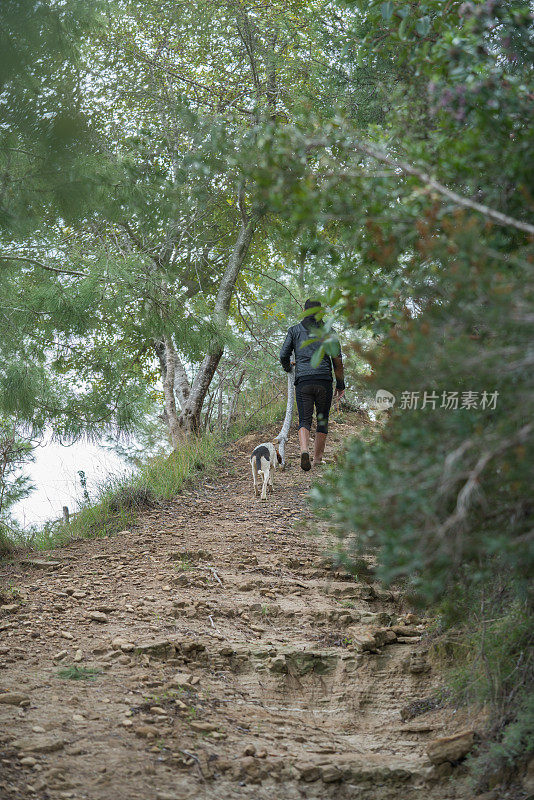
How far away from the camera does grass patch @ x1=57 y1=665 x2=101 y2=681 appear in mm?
3467

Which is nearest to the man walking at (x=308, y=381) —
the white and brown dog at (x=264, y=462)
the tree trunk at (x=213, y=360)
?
the white and brown dog at (x=264, y=462)

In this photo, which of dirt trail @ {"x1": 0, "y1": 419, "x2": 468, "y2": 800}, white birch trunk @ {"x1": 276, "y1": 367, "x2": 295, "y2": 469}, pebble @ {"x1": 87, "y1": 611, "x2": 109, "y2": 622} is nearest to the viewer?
dirt trail @ {"x1": 0, "y1": 419, "x2": 468, "y2": 800}

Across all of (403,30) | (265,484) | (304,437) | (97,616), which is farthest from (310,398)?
(403,30)

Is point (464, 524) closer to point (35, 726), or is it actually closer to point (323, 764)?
point (323, 764)

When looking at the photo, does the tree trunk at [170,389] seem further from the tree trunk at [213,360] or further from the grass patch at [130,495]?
the grass patch at [130,495]

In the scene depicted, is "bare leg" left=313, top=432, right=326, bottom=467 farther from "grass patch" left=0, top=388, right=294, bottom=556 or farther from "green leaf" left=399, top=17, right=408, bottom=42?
"green leaf" left=399, top=17, right=408, bottom=42

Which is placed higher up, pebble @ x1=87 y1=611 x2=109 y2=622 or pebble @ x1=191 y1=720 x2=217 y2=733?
pebble @ x1=87 y1=611 x2=109 y2=622

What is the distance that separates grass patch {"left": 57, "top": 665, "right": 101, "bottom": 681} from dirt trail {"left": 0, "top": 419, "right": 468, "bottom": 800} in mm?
11

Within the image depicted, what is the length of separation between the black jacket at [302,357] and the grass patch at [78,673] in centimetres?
454

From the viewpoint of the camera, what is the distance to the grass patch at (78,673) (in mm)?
3467

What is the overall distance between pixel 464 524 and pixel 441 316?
0.70 metres

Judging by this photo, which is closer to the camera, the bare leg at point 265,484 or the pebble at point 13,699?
the pebble at point 13,699

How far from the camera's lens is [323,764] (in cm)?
286

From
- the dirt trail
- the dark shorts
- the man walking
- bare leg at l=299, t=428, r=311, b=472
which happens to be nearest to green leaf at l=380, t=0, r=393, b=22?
the dirt trail
